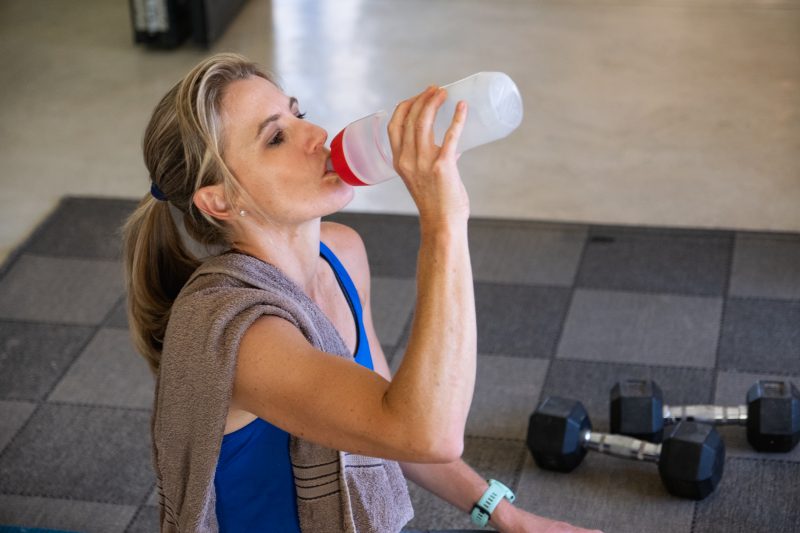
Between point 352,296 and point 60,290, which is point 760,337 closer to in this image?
point 352,296

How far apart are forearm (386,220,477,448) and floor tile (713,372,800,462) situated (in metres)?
1.33

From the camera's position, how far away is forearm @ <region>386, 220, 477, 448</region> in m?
1.17

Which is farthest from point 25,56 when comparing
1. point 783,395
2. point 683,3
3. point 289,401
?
point 289,401

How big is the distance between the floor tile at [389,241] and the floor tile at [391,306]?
0.14 feet

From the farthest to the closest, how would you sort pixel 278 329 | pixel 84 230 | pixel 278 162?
1. pixel 84 230
2. pixel 278 162
3. pixel 278 329

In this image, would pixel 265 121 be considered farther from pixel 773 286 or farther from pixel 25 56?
pixel 25 56

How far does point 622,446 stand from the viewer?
2.29 meters

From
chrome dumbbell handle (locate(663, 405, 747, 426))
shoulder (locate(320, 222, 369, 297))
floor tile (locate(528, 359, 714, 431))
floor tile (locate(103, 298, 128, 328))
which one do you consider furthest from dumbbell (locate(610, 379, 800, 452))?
floor tile (locate(103, 298, 128, 328))

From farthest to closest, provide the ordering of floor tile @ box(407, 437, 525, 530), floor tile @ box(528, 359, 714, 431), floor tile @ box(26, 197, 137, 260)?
floor tile @ box(26, 197, 137, 260) < floor tile @ box(528, 359, 714, 431) < floor tile @ box(407, 437, 525, 530)

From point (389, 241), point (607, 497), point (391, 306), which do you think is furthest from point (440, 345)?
point (389, 241)

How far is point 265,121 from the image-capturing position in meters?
1.45

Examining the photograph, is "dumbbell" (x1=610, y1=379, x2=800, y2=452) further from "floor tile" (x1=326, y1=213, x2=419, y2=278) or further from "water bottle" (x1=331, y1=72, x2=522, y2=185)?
"water bottle" (x1=331, y1=72, x2=522, y2=185)

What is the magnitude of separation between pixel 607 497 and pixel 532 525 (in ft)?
2.11

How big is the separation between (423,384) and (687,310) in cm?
182
